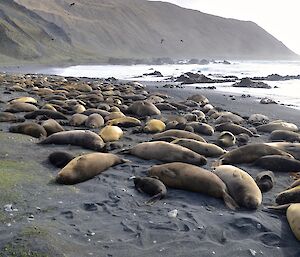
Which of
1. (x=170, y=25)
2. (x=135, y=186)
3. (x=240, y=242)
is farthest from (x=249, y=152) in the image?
(x=170, y=25)

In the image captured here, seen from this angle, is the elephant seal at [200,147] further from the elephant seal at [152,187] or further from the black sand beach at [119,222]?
the elephant seal at [152,187]

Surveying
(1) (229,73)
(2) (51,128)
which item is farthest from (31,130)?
(1) (229,73)

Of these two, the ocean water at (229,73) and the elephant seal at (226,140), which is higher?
the elephant seal at (226,140)

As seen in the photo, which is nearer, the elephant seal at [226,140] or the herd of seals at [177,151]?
the herd of seals at [177,151]

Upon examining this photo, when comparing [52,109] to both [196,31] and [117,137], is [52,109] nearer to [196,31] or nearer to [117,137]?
[117,137]

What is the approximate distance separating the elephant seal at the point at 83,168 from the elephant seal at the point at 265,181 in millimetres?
1960

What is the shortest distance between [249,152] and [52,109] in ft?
17.2

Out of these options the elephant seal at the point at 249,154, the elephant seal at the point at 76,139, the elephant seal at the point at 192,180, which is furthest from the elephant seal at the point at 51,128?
the elephant seal at the point at 249,154

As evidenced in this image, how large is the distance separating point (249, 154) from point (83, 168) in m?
2.54

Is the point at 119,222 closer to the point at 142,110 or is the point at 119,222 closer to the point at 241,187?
the point at 241,187

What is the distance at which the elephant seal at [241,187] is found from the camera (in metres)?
4.32

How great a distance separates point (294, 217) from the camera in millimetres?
3834

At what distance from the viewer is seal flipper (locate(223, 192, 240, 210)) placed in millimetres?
4281

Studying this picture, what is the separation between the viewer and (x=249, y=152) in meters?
5.96
